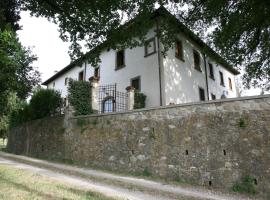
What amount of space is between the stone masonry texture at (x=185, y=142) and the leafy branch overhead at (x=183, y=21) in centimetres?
424

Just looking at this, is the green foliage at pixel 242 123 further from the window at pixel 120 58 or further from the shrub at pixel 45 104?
the window at pixel 120 58

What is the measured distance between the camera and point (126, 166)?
443 inches

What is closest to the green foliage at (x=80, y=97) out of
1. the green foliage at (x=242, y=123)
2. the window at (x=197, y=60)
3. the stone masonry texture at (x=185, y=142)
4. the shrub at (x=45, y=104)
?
the stone masonry texture at (x=185, y=142)

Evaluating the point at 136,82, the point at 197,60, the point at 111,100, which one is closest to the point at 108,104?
the point at 111,100

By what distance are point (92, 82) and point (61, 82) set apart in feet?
54.8

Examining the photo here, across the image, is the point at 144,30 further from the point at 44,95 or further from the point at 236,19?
the point at 44,95

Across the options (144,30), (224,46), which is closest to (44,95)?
(144,30)

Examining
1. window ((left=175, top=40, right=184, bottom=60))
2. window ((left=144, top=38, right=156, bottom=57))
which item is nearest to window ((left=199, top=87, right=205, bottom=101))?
window ((left=175, top=40, right=184, bottom=60))

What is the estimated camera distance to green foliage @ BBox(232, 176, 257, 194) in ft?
27.1

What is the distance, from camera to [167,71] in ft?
56.6

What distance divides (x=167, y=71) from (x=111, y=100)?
412 centimetres

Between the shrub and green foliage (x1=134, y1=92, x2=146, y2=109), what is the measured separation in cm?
514

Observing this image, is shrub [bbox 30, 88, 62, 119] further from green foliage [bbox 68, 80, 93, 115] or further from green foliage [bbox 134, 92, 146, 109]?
green foliage [bbox 134, 92, 146, 109]

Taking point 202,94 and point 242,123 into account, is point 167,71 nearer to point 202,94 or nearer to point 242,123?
point 202,94
